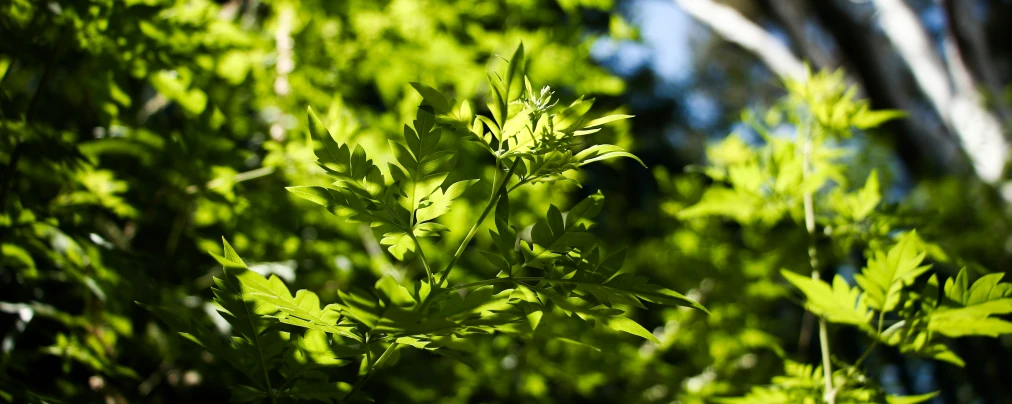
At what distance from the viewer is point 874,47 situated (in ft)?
16.3

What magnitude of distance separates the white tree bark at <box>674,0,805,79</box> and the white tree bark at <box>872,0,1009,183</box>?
841 millimetres

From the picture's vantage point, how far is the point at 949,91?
4730 mm

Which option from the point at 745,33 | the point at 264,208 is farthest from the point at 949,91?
the point at 264,208

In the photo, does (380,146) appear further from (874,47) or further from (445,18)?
(874,47)

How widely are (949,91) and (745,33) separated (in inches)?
62.7

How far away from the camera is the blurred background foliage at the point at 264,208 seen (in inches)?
38.0

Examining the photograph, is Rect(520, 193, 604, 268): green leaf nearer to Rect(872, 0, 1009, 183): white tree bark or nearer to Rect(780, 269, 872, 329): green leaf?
Rect(780, 269, 872, 329): green leaf

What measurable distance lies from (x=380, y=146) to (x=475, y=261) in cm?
51

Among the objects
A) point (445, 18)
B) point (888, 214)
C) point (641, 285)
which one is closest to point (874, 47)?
point (445, 18)

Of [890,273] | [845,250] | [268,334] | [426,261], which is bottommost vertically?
[268,334]

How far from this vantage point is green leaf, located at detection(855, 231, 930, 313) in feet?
2.38

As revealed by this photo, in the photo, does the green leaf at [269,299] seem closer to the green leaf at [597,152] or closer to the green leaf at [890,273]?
the green leaf at [597,152]

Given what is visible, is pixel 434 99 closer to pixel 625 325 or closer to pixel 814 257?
pixel 625 325

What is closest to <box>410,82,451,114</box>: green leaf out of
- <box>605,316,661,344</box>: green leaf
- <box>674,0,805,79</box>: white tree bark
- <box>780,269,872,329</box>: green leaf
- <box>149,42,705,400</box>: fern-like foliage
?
<box>149,42,705,400</box>: fern-like foliage
